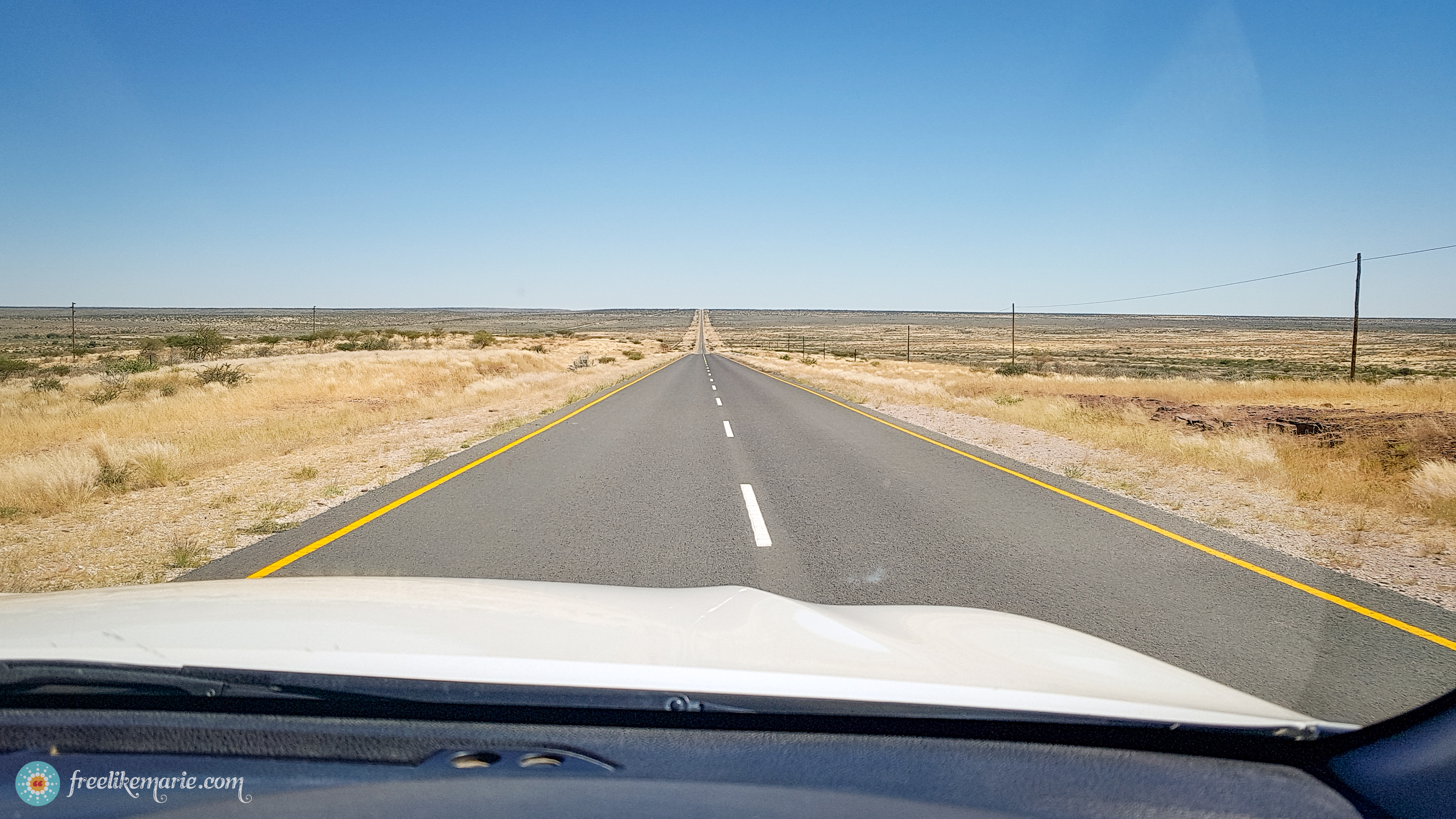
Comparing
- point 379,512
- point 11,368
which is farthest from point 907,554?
point 11,368

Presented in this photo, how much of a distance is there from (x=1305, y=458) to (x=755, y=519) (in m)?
9.15

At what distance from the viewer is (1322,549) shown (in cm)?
654

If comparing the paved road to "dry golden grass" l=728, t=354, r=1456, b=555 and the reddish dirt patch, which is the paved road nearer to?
"dry golden grass" l=728, t=354, r=1456, b=555

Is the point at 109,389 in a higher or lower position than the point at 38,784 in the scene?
lower

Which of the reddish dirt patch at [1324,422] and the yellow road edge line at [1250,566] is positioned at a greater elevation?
the reddish dirt patch at [1324,422]

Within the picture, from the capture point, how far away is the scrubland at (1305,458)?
22.4 feet

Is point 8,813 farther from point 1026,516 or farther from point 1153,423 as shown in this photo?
point 1153,423

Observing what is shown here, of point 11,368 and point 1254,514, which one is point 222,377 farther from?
point 1254,514

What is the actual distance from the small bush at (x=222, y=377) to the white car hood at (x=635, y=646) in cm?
2516

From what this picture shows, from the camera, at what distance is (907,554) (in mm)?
6000

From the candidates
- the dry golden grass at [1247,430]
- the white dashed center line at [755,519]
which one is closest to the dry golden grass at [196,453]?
the white dashed center line at [755,519]

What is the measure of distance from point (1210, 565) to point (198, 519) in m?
9.26

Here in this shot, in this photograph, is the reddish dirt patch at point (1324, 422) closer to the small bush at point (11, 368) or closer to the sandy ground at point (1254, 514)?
the sandy ground at point (1254, 514)

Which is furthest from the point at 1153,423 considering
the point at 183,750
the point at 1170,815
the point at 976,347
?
the point at 976,347
